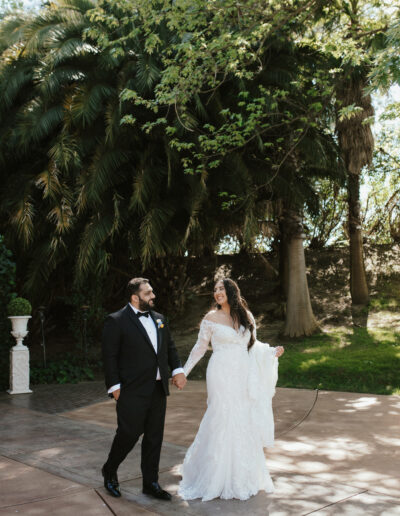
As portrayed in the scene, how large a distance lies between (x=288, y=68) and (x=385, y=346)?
723 centimetres

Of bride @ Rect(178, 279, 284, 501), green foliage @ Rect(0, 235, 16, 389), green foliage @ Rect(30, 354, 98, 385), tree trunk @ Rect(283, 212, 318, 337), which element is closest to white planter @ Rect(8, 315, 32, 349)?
green foliage @ Rect(0, 235, 16, 389)

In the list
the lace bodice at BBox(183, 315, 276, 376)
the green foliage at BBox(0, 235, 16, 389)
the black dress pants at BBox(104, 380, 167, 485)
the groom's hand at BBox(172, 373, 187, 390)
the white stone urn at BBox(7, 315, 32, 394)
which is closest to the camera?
the black dress pants at BBox(104, 380, 167, 485)

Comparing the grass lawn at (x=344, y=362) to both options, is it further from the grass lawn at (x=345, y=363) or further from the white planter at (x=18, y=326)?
the white planter at (x=18, y=326)

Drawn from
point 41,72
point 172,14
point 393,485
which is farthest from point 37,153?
point 393,485

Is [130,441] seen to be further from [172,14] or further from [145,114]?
[145,114]

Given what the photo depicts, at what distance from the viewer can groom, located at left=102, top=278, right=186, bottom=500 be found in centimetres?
451

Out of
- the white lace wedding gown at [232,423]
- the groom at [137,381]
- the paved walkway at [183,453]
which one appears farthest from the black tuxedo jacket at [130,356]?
the paved walkway at [183,453]

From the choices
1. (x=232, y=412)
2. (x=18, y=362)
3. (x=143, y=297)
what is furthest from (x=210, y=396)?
(x=18, y=362)

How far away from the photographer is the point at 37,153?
46.1 ft

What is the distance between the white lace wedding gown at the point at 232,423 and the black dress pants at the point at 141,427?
38cm

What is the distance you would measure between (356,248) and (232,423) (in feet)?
41.8

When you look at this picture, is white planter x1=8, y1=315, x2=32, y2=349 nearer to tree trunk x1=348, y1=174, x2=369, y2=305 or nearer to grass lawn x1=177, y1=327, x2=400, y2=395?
grass lawn x1=177, y1=327, x2=400, y2=395

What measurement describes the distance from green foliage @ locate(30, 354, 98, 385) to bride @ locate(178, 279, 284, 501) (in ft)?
24.4

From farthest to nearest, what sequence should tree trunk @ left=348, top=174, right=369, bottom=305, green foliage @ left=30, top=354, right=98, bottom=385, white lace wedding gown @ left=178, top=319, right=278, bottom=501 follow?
tree trunk @ left=348, top=174, right=369, bottom=305 → green foliage @ left=30, top=354, right=98, bottom=385 → white lace wedding gown @ left=178, top=319, right=278, bottom=501
